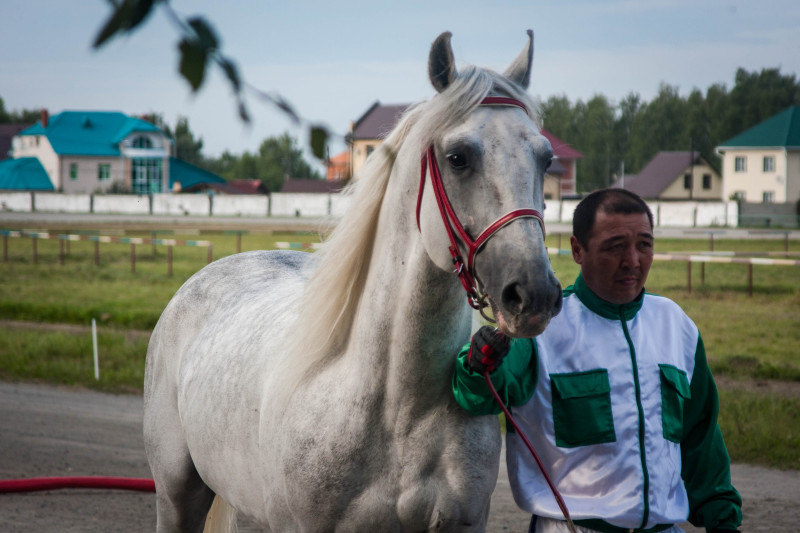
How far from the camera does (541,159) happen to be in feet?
5.85

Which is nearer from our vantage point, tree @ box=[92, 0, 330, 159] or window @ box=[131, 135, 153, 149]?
tree @ box=[92, 0, 330, 159]

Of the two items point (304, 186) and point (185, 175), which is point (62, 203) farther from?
point (304, 186)

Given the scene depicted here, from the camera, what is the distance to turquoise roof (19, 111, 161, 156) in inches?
1868

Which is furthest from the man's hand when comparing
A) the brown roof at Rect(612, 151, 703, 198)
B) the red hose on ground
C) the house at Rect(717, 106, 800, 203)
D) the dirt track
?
the brown roof at Rect(612, 151, 703, 198)

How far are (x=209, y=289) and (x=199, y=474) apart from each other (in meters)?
0.76

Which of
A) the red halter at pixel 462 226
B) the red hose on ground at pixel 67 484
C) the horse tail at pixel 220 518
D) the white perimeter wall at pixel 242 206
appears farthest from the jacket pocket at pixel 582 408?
the white perimeter wall at pixel 242 206

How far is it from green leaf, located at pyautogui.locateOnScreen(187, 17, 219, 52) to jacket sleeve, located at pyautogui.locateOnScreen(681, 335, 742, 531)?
1686 millimetres

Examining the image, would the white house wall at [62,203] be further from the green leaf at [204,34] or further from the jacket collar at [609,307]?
the green leaf at [204,34]

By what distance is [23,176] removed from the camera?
3922cm

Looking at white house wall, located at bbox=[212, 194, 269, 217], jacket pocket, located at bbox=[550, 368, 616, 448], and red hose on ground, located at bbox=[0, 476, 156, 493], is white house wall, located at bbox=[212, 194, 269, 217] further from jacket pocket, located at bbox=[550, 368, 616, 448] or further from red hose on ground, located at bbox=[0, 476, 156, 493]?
jacket pocket, located at bbox=[550, 368, 616, 448]

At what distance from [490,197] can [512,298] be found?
0.24 m

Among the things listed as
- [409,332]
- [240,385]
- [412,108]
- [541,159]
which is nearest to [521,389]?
[409,332]

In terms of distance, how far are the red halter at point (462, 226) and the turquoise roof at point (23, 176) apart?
40.5m

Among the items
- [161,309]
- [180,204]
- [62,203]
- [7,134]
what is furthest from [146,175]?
[161,309]
